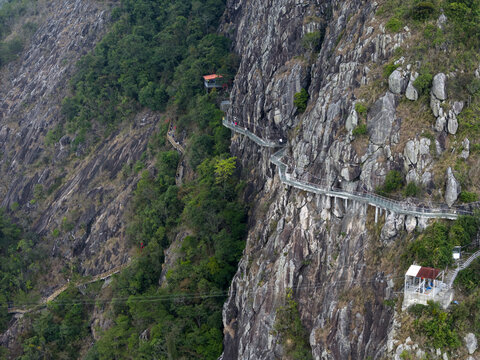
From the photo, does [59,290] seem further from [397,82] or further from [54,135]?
[397,82]

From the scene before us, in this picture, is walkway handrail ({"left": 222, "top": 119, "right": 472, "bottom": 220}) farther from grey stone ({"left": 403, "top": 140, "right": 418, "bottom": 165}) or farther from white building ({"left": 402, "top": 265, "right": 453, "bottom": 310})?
white building ({"left": 402, "top": 265, "right": 453, "bottom": 310})

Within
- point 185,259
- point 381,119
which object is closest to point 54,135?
point 185,259

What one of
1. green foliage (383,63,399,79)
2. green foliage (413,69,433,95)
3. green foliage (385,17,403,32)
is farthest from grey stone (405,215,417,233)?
green foliage (385,17,403,32)

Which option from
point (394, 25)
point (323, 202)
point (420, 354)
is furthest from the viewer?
point (394, 25)

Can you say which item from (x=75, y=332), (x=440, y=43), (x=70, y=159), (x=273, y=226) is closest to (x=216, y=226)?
(x=273, y=226)

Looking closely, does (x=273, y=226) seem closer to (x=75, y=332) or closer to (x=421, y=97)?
(x=421, y=97)

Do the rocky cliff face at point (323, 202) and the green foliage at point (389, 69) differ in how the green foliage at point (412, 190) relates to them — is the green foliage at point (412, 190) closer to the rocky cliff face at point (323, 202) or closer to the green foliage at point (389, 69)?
the rocky cliff face at point (323, 202)
